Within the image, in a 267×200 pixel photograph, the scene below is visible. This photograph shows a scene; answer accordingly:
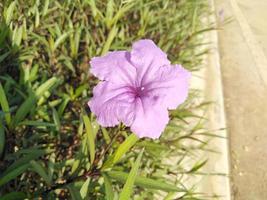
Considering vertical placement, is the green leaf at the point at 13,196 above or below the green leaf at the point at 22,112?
below

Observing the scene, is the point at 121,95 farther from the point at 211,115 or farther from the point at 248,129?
the point at 248,129

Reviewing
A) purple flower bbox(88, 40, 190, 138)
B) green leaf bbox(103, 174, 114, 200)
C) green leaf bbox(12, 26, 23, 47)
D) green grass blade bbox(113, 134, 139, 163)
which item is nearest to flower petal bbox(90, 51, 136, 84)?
purple flower bbox(88, 40, 190, 138)

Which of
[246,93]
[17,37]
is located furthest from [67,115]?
[246,93]

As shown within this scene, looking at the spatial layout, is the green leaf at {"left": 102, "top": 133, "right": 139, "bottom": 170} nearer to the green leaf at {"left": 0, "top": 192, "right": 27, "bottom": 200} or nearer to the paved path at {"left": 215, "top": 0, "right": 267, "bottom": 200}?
the green leaf at {"left": 0, "top": 192, "right": 27, "bottom": 200}

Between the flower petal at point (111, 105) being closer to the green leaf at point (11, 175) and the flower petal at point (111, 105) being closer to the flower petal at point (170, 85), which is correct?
the flower petal at point (170, 85)

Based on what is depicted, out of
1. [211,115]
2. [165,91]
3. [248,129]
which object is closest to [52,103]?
[165,91]

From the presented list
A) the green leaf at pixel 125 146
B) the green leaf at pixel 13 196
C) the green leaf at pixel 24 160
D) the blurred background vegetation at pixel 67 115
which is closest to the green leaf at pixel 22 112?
the blurred background vegetation at pixel 67 115
